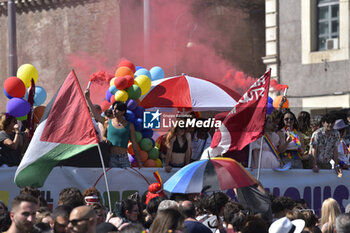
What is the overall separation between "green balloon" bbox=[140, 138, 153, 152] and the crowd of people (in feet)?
4.13

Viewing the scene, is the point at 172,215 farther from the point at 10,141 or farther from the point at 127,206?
the point at 10,141

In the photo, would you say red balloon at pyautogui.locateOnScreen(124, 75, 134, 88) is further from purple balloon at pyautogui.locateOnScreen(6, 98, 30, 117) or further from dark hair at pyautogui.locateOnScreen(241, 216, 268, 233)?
dark hair at pyautogui.locateOnScreen(241, 216, 268, 233)

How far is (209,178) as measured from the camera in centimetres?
1009

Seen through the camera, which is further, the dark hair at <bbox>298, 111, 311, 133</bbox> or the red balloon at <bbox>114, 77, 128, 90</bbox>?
the dark hair at <bbox>298, 111, 311, 133</bbox>

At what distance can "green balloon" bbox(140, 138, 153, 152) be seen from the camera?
1209cm

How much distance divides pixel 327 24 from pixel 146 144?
13.8m

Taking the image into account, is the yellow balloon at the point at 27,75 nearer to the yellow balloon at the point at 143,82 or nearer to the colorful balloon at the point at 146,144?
the yellow balloon at the point at 143,82

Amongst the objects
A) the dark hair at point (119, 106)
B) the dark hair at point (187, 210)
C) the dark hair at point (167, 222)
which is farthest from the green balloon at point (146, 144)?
the dark hair at point (167, 222)

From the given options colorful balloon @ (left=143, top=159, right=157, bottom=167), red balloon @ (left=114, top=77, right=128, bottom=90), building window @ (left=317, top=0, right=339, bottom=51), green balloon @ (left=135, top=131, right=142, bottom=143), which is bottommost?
colorful balloon @ (left=143, top=159, right=157, bottom=167)

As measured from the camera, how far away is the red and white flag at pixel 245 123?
454 inches

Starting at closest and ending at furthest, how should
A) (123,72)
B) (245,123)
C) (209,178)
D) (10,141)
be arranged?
(209,178) < (10,141) < (245,123) < (123,72)

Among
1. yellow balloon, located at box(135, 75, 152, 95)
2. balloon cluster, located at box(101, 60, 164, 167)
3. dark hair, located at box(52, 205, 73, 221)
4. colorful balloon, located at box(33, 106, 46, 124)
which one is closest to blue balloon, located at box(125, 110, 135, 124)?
balloon cluster, located at box(101, 60, 164, 167)

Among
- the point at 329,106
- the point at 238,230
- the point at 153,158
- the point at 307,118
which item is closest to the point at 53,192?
the point at 153,158

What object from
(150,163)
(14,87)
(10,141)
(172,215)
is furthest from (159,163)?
(172,215)
